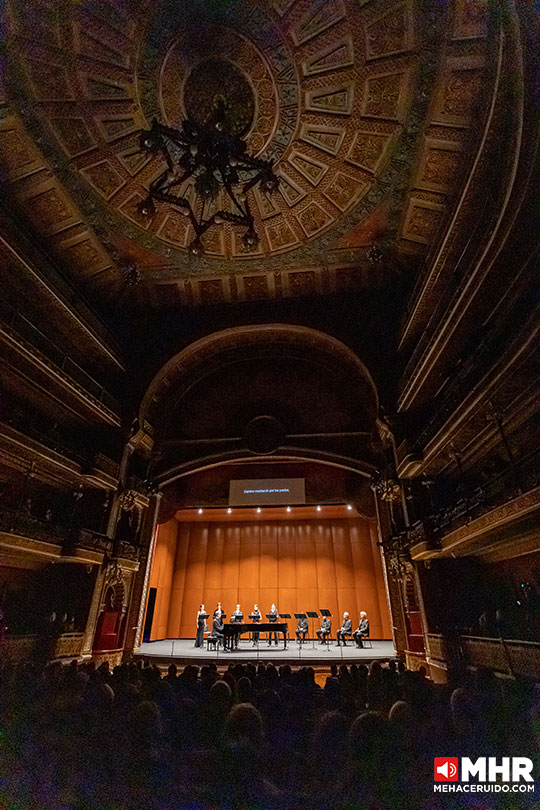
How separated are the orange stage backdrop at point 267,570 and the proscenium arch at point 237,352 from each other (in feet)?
23.4

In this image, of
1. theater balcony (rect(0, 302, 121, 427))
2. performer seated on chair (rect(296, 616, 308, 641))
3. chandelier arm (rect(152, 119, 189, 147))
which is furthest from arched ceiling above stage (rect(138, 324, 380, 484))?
chandelier arm (rect(152, 119, 189, 147))

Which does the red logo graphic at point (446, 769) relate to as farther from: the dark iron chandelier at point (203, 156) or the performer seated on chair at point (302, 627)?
the performer seated on chair at point (302, 627)

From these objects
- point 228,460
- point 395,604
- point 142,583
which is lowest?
point 395,604

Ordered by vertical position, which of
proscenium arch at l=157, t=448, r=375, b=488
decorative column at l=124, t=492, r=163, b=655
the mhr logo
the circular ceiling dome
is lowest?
the mhr logo

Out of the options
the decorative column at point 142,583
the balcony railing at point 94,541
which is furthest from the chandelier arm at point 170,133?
the decorative column at point 142,583

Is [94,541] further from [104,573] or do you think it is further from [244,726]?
[244,726]

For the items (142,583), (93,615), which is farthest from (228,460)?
(93,615)

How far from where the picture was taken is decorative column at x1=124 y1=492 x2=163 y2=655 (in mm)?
11602

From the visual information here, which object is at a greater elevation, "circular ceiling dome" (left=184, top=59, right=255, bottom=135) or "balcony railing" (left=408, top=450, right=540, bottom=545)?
"circular ceiling dome" (left=184, top=59, right=255, bottom=135)

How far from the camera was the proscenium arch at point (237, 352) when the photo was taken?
13.9 m

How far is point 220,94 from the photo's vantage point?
938 centimetres

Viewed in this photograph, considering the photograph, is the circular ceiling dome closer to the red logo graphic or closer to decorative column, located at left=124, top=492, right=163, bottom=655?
decorative column, located at left=124, top=492, right=163, bottom=655

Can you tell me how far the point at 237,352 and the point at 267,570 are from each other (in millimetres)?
11428

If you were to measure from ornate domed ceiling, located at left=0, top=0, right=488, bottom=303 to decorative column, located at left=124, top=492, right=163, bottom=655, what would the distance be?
9161mm
